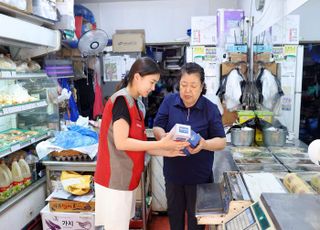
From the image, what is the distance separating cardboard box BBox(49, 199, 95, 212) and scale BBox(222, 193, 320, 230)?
1.65m

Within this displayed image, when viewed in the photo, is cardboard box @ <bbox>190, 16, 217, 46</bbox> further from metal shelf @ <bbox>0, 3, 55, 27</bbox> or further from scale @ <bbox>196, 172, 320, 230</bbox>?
scale @ <bbox>196, 172, 320, 230</bbox>

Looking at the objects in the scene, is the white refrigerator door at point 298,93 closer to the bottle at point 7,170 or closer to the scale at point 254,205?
the scale at point 254,205

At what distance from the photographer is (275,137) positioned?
2746 millimetres

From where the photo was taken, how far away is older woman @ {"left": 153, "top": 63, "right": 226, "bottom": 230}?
6.23 feet

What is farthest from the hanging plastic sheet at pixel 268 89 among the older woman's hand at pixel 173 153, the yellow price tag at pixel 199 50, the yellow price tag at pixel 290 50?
the older woman's hand at pixel 173 153

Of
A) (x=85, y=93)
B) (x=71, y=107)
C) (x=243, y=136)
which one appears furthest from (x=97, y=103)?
(x=243, y=136)

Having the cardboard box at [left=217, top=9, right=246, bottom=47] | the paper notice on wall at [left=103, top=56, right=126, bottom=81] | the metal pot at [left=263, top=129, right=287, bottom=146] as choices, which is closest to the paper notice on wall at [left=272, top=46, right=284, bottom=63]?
the metal pot at [left=263, top=129, right=287, bottom=146]

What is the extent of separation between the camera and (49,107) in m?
3.23

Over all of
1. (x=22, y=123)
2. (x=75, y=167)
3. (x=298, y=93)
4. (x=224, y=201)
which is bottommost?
(x=75, y=167)

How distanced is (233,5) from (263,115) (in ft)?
7.65

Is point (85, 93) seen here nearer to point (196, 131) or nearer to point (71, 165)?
point (71, 165)

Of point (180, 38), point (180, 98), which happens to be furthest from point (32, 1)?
point (180, 38)

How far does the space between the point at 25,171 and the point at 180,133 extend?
72.4 inches

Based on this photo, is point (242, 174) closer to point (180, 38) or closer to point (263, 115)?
point (263, 115)
